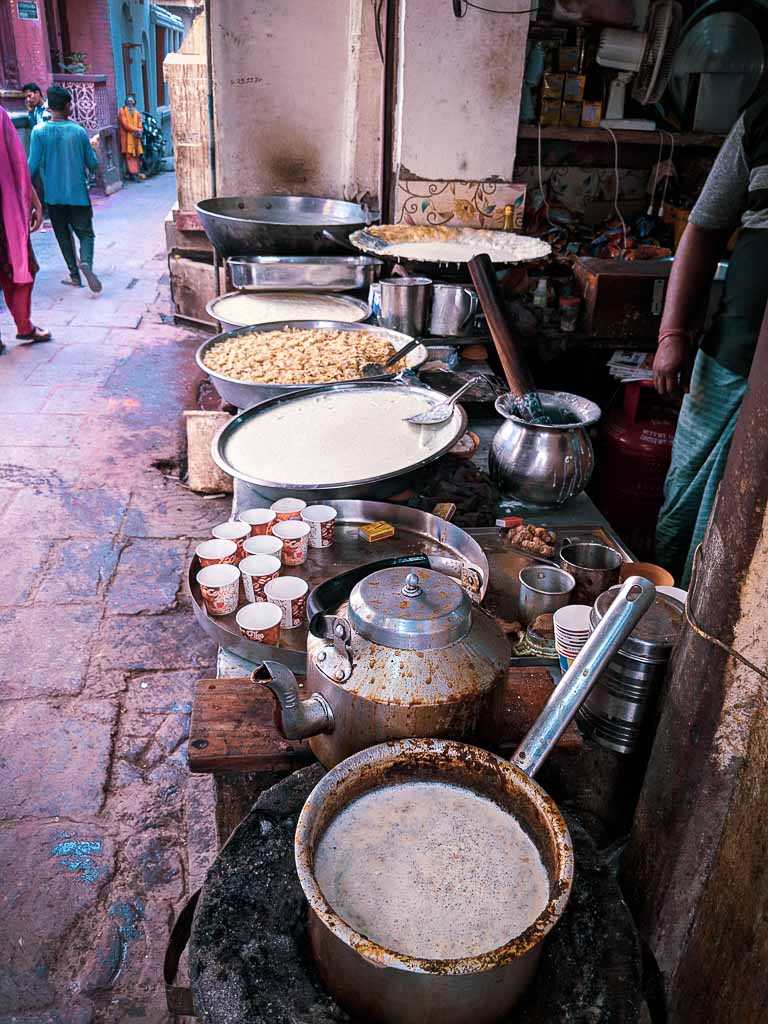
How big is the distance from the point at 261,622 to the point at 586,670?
0.79 metres

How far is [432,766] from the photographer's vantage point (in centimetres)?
106

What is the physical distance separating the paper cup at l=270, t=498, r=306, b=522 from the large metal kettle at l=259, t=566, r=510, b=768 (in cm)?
85

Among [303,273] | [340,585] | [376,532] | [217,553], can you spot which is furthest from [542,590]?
[303,273]

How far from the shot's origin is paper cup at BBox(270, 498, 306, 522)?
200 centimetres

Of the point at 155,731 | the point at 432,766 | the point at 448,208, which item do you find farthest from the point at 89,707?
the point at 448,208

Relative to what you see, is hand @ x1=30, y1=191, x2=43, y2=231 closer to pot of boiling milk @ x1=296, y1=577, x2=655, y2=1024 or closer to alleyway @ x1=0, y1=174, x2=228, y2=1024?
alleyway @ x1=0, y1=174, x2=228, y2=1024

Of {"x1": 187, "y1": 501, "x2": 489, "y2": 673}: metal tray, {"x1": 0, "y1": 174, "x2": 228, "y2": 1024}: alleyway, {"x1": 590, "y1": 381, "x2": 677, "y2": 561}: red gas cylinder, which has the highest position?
{"x1": 187, "y1": 501, "x2": 489, "y2": 673}: metal tray

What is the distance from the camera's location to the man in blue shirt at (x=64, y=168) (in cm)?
798

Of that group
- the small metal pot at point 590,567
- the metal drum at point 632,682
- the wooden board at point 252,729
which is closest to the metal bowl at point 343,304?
the small metal pot at point 590,567

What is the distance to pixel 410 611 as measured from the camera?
1118mm

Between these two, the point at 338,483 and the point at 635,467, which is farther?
the point at 635,467

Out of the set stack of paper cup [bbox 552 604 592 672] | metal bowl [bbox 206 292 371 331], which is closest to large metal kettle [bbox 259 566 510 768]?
stack of paper cup [bbox 552 604 592 672]

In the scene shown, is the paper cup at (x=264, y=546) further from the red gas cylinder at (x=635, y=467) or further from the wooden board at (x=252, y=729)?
the red gas cylinder at (x=635, y=467)

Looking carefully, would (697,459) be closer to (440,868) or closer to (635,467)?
(635,467)
